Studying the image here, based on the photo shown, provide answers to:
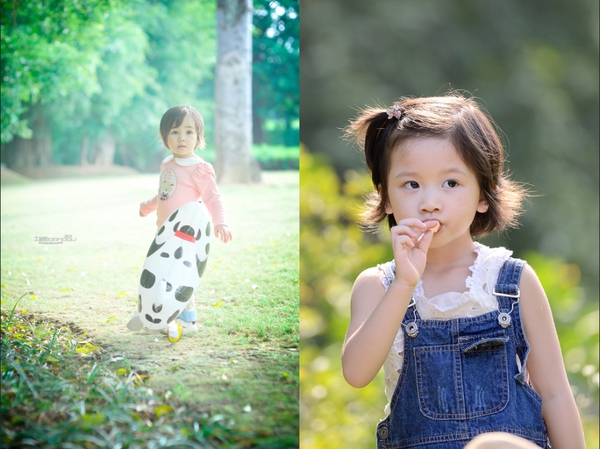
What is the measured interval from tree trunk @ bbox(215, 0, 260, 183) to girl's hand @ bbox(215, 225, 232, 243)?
3.7 inches

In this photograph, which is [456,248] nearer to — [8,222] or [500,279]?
[500,279]

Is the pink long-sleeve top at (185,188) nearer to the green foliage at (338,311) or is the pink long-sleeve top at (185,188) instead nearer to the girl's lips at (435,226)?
the girl's lips at (435,226)

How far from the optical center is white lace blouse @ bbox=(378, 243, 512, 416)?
4.69 ft

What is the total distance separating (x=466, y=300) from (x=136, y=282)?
24.7 inches

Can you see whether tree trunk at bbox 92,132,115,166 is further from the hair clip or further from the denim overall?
the denim overall

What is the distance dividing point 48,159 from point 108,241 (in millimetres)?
197

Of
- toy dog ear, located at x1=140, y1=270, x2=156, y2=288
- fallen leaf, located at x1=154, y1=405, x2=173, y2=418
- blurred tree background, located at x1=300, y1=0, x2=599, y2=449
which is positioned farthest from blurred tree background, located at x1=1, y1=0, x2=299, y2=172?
blurred tree background, located at x1=300, y1=0, x2=599, y2=449

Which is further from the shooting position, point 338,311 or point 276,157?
point 338,311

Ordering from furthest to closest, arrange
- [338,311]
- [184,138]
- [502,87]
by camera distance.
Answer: [502,87]
[338,311]
[184,138]

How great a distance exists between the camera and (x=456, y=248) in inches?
59.4

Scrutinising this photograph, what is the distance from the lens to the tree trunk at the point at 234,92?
1376 mm

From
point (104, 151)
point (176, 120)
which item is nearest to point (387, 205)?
point (176, 120)

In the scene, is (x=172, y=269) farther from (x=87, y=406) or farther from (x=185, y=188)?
(x=87, y=406)

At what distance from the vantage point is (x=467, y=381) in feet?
4.58
